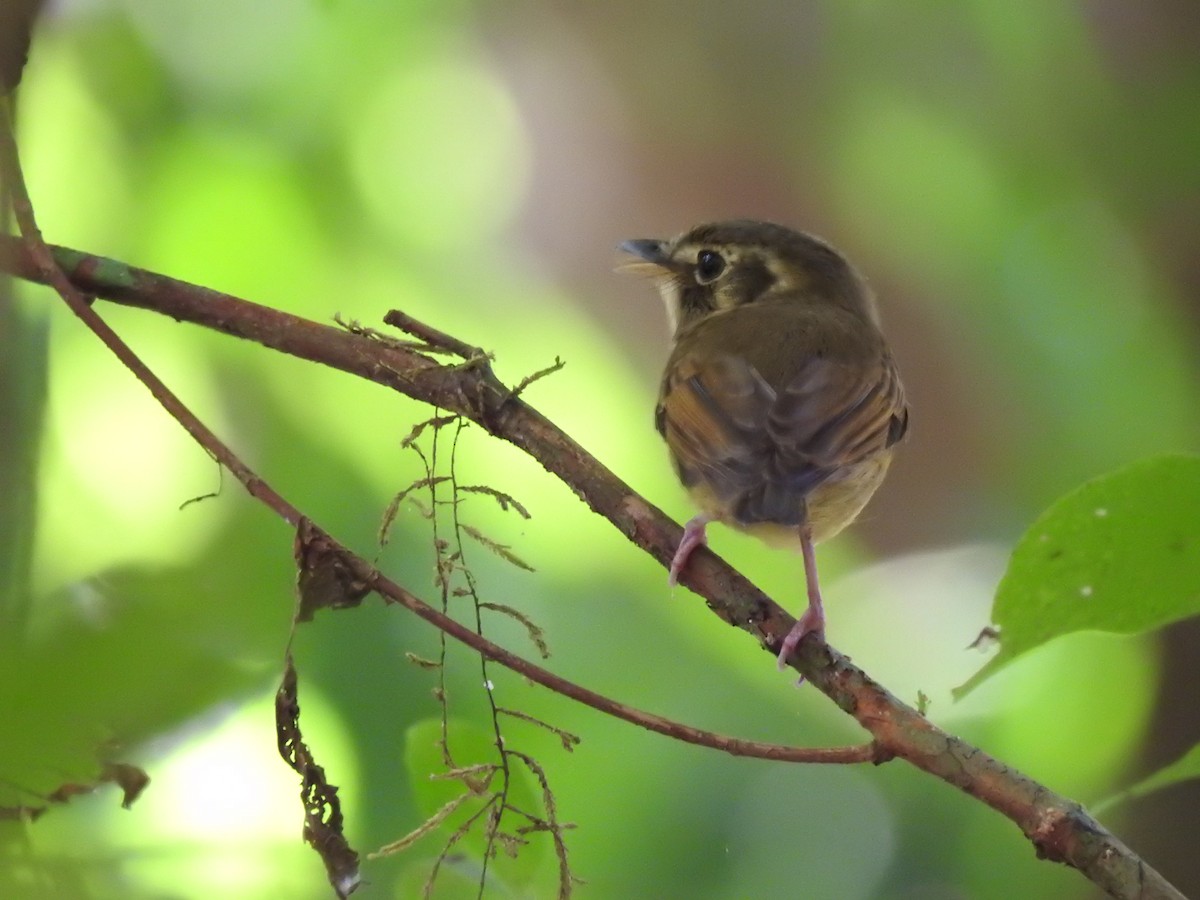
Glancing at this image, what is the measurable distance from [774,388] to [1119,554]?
2.41 feet

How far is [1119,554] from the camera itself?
3.01 ft

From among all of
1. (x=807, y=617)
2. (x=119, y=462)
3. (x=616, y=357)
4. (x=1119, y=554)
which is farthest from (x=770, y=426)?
(x=119, y=462)

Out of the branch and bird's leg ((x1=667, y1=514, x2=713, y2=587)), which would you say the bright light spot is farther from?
bird's leg ((x1=667, y1=514, x2=713, y2=587))

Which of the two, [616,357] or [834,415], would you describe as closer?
[834,415]

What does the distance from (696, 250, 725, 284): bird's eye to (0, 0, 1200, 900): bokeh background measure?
0.28m

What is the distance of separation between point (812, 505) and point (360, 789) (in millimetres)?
756

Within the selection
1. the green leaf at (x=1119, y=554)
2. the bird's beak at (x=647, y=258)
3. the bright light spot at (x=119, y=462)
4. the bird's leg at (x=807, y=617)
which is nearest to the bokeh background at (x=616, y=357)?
the bright light spot at (x=119, y=462)

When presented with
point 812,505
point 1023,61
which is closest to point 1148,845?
point 812,505

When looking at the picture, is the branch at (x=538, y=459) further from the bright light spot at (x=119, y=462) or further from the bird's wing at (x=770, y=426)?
the bright light spot at (x=119, y=462)

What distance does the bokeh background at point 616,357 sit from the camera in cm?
181

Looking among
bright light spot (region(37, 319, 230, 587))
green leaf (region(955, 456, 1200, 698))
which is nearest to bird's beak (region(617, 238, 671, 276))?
bright light spot (region(37, 319, 230, 587))

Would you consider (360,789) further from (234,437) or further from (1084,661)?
(1084,661)

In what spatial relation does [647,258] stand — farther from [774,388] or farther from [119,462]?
[119,462]

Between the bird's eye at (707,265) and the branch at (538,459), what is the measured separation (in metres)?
0.95
